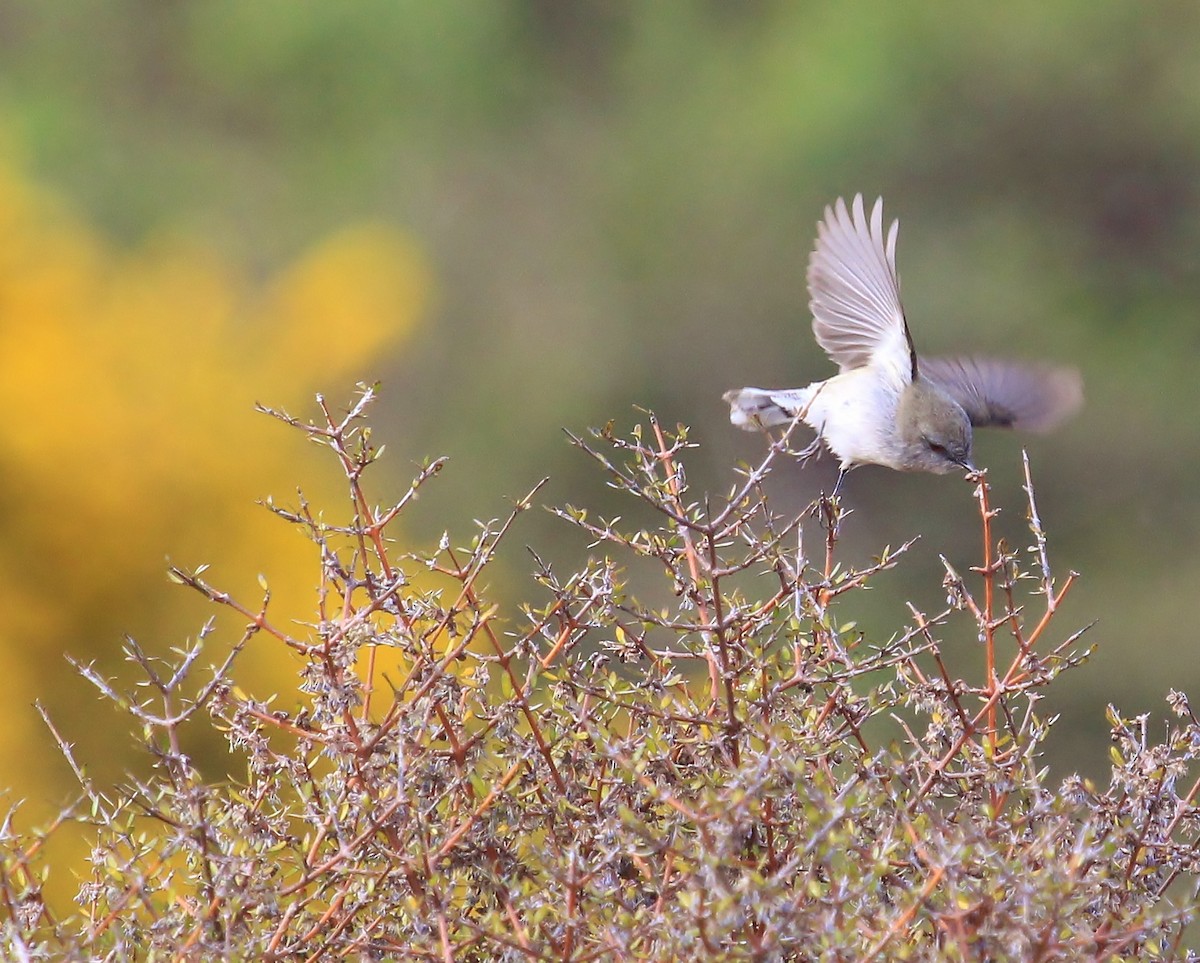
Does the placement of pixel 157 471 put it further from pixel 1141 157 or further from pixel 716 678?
pixel 1141 157

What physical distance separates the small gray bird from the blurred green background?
165 inches

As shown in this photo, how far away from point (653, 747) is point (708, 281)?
8988mm

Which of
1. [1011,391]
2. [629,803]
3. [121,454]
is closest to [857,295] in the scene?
[1011,391]

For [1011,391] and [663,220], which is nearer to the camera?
[1011,391]

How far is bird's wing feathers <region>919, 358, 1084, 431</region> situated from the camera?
3.06 meters

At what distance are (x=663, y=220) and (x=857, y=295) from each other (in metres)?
7.64

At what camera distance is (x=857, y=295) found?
2932mm

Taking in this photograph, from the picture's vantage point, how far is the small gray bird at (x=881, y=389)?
2785 millimetres

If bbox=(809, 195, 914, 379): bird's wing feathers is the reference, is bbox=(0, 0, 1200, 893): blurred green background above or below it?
above

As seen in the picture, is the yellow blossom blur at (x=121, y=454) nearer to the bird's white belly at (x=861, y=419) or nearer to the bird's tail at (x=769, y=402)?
the bird's tail at (x=769, y=402)

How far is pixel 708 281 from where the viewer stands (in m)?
10.1

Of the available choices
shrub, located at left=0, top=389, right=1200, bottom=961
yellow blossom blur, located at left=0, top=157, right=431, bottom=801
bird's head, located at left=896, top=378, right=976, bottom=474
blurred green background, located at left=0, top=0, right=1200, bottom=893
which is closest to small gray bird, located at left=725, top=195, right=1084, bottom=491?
bird's head, located at left=896, top=378, right=976, bottom=474

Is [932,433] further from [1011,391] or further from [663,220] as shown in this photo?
[663,220]

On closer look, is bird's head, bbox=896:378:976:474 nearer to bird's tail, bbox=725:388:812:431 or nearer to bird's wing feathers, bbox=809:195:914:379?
bird's wing feathers, bbox=809:195:914:379
